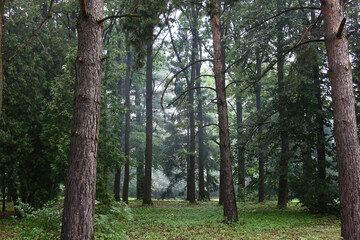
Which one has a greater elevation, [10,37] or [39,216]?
[10,37]

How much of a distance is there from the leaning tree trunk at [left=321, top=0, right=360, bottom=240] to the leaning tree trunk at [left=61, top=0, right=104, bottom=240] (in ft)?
13.2

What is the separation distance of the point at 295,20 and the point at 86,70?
410 inches

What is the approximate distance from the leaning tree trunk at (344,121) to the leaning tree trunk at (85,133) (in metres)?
4.03

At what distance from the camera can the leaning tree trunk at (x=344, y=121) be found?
14.6 feet

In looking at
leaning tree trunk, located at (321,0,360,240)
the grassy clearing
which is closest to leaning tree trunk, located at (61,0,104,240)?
the grassy clearing

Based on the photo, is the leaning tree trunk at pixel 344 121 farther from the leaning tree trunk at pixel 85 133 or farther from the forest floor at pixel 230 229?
the leaning tree trunk at pixel 85 133

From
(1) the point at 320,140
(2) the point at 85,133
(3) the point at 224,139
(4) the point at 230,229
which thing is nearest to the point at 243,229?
(4) the point at 230,229

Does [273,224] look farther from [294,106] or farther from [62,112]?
[62,112]

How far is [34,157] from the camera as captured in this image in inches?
421

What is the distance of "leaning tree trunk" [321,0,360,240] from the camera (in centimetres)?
444

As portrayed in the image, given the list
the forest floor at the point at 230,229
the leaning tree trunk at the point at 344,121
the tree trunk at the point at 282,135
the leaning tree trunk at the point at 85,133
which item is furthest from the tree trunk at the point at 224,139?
the leaning tree trunk at the point at 85,133

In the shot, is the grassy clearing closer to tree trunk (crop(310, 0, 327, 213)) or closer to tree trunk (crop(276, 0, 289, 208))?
tree trunk (crop(310, 0, 327, 213))

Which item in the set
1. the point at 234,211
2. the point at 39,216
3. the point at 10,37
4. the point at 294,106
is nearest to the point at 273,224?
the point at 234,211

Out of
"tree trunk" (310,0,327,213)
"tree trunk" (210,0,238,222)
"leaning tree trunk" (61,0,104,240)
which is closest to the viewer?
"leaning tree trunk" (61,0,104,240)
